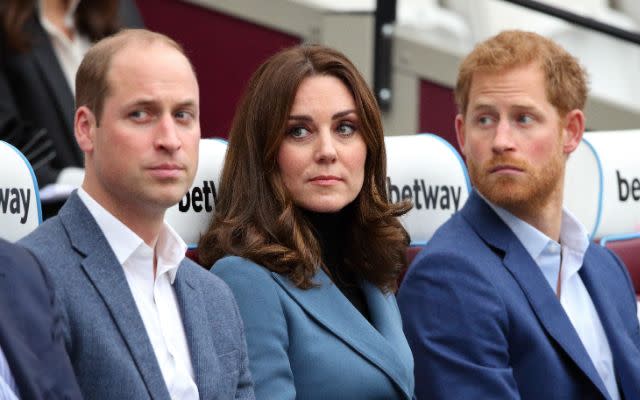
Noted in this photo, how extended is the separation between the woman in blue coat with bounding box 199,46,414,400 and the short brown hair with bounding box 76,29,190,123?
1.62 feet

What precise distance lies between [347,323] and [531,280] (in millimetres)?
473

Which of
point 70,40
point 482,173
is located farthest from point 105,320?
point 70,40

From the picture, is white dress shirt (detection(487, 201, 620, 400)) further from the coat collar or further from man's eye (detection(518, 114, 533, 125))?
man's eye (detection(518, 114, 533, 125))

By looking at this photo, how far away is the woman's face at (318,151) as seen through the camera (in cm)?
289

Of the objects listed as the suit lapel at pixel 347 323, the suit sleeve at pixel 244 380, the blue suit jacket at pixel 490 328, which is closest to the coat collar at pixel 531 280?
the blue suit jacket at pixel 490 328

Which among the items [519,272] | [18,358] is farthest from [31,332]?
[519,272]

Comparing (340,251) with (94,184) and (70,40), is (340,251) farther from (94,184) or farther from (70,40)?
(70,40)

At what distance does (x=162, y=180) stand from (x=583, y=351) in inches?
42.9

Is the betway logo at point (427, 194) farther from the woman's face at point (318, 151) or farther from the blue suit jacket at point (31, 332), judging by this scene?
the blue suit jacket at point (31, 332)

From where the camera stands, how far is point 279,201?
287 centimetres

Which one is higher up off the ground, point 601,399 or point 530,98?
point 530,98

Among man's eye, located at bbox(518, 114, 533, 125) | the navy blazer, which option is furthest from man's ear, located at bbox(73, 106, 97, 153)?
the navy blazer

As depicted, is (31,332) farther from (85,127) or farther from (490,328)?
(490,328)

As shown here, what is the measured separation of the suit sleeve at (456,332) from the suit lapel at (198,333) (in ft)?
2.13
